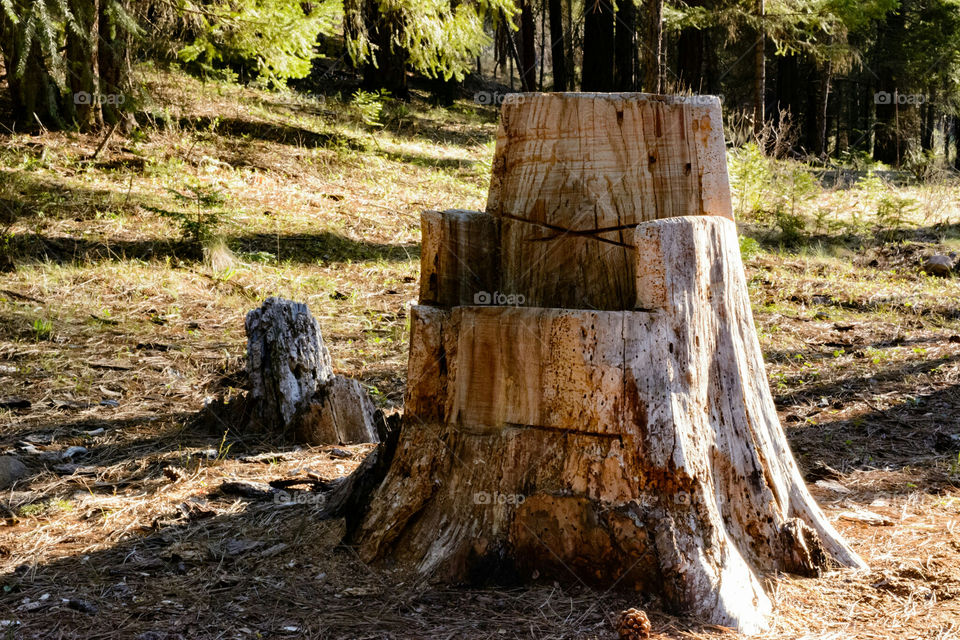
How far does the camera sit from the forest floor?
2410mm

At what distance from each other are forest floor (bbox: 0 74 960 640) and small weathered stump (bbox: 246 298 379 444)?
177 millimetres

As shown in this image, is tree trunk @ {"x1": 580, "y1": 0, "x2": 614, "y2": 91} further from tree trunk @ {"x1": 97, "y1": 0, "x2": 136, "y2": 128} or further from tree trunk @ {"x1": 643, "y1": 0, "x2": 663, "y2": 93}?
tree trunk @ {"x1": 97, "y1": 0, "x2": 136, "y2": 128}

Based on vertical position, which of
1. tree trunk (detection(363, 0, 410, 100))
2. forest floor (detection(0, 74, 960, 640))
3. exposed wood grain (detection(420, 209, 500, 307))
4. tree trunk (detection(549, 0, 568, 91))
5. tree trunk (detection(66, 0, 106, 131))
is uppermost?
tree trunk (detection(549, 0, 568, 91))

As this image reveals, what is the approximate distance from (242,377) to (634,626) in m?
3.66

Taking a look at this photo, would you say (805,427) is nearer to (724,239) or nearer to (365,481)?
(724,239)

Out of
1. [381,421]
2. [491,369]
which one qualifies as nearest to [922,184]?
[381,421]

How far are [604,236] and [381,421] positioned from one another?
83.0 inches

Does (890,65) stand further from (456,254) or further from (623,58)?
(456,254)

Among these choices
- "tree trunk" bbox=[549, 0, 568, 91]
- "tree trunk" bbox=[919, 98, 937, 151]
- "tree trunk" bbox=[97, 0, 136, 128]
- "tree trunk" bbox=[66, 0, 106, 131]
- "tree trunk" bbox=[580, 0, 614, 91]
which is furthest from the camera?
"tree trunk" bbox=[919, 98, 937, 151]

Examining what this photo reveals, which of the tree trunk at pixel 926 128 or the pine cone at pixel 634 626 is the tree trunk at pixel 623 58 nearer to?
the pine cone at pixel 634 626

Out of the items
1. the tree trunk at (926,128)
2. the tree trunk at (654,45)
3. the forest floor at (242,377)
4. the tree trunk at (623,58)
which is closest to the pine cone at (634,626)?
the forest floor at (242,377)

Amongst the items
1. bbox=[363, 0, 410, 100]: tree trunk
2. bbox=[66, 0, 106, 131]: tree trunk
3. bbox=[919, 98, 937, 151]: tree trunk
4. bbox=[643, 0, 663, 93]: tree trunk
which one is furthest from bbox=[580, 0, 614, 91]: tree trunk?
bbox=[919, 98, 937, 151]: tree trunk

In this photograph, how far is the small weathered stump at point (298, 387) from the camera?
13.8 feet

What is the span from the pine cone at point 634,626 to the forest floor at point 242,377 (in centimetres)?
10
